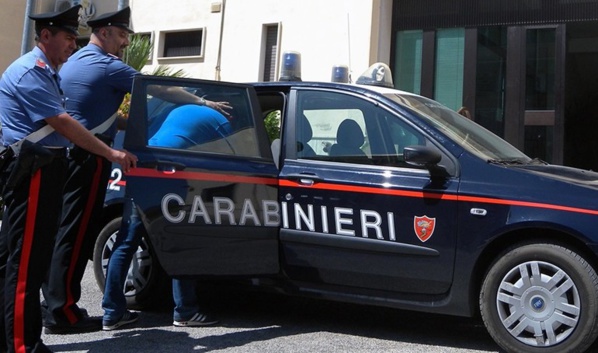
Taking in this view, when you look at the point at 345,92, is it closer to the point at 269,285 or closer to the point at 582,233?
the point at 269,285

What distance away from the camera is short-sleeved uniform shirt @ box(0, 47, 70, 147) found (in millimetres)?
3402

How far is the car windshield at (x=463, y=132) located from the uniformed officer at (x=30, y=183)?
200cm

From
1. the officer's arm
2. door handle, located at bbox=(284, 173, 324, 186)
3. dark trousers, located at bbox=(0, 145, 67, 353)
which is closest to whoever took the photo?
dark trousers, located at bbox=(0, 145, 67, 353)

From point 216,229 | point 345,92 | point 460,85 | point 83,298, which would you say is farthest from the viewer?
point 460,85

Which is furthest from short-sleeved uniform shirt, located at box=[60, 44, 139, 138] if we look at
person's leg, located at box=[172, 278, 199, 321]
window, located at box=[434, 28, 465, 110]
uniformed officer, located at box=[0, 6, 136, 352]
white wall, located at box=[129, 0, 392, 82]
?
window, located at box=[434, 28, 465, 110]

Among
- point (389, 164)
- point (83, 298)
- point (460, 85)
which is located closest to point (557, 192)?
point (389, 164)

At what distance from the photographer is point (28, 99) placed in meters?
3.40

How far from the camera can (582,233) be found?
11.8 feet

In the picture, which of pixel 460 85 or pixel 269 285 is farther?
pixel 460 85

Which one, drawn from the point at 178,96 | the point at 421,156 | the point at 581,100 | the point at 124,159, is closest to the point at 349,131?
the point at 421,156

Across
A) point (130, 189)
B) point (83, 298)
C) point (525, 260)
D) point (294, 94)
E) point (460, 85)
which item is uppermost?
point (460, 85)

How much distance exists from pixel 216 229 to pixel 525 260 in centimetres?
175

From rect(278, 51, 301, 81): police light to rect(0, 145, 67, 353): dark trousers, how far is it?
2.12 meters

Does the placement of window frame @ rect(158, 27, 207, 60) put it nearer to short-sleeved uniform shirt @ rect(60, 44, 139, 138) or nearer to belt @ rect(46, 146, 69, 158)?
short-sleeved uniform shirt @ rect(60, 44, 139, 138)
